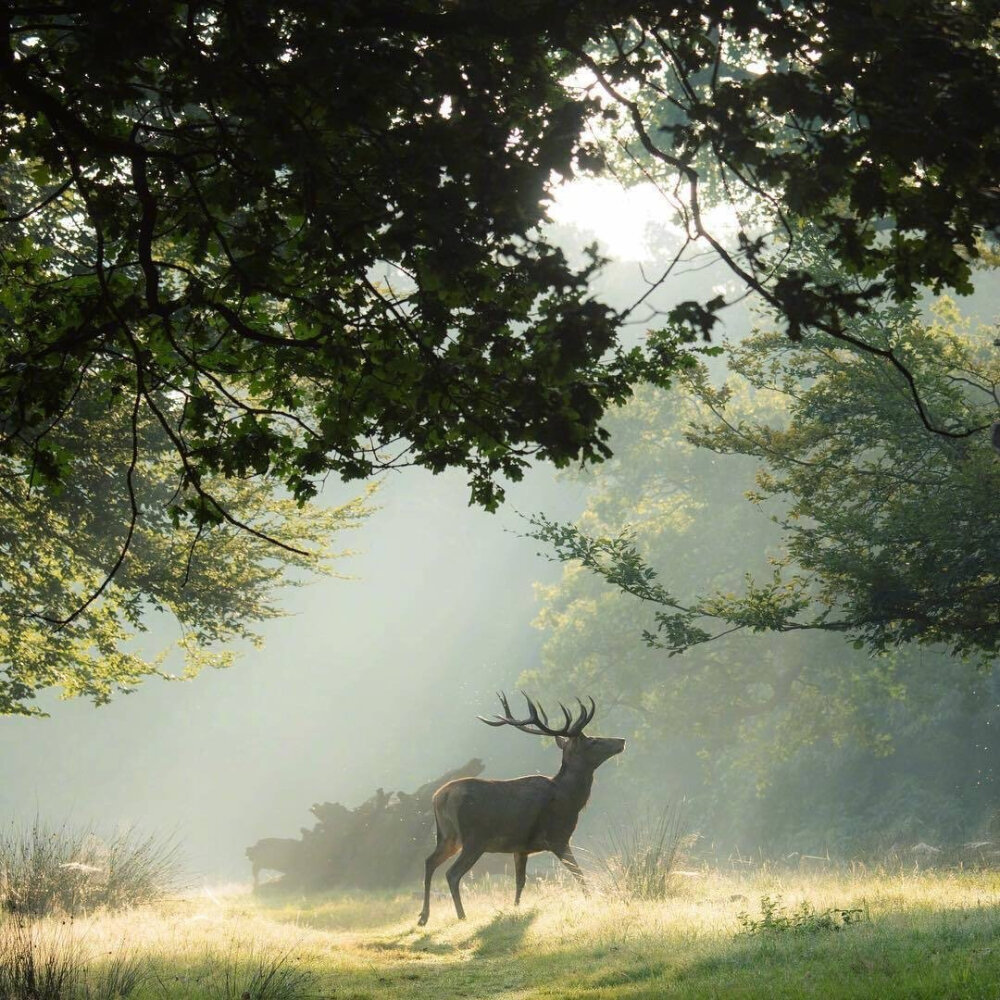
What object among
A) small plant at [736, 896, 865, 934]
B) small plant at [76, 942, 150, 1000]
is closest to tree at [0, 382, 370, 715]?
small plant at [76, 942, 150, 1000]

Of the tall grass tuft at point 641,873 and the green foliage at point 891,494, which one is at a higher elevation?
the green foliage at point 891,494

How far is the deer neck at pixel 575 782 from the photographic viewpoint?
48.2ft

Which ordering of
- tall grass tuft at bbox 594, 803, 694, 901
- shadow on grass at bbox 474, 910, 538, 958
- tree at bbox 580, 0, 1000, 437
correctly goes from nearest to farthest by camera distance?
tree at bbox 580, 0, 1000, 437, shadow on grass at bbox 474, 910, 538, 958, tall grass tuft at bbox 594, 803, 694, 901

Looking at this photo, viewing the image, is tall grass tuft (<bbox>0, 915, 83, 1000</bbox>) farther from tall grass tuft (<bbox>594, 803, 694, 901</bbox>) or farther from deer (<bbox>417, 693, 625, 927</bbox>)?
tall grass tuft (<bbox>594, 803, 694, 901</bbox>)

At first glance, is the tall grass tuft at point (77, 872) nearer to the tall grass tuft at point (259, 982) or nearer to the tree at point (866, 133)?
the tall grass tuft at point (259, 982)

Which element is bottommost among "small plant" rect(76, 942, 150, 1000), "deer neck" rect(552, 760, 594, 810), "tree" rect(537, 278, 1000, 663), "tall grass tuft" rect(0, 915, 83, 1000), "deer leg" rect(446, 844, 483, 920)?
"deer leg" rect(446, 844, 483, 920)

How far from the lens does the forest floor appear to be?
7.31 meters

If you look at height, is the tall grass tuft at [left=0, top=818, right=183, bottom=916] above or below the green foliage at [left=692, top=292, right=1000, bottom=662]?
below

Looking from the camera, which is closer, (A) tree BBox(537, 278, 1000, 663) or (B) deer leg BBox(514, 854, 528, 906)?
(A) tree BBox(537, 278, 1000, 663)

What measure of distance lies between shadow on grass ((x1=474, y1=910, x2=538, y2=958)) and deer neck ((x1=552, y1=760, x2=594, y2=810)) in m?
1.83

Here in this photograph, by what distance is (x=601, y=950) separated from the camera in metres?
9.96

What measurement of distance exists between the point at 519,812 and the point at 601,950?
14.7 feet

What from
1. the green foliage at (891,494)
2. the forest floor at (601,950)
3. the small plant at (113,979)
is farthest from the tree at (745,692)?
the small plant at (113,979)

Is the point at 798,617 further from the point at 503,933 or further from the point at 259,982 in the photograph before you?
the point at 259,982
